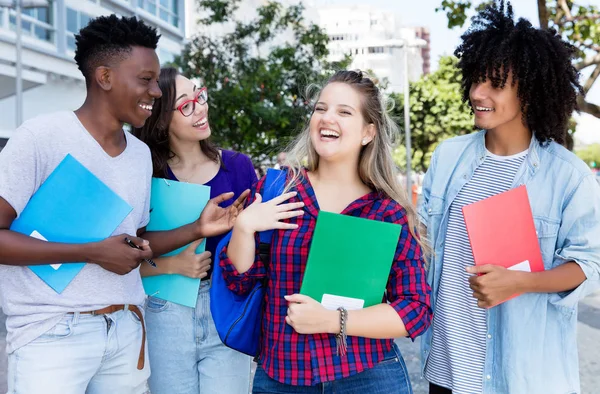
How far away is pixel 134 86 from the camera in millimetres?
2326

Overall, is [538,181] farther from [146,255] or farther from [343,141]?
[146,255]

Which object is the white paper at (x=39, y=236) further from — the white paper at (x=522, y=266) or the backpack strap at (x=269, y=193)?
the white paper at (x=522, y=266)

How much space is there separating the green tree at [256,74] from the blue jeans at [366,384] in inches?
343

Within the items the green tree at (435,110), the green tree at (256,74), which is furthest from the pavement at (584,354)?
the green tree at (435,110)

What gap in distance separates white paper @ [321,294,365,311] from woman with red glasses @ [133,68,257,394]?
743mm

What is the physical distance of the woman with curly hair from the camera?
2.22 m

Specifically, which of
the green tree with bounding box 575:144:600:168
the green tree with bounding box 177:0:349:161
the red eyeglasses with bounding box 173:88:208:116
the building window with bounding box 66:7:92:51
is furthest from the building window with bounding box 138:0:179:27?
the green tree with bounding box 575:144:600:168

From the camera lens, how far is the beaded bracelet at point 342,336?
192 cm

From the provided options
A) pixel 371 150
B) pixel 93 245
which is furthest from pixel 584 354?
pixel 93 245

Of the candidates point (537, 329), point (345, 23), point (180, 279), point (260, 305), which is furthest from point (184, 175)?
point (345, 23)

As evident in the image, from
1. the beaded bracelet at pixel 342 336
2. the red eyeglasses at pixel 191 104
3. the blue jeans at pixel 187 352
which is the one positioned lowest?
the blue jeans at pixel 187 352

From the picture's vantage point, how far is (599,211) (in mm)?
2201

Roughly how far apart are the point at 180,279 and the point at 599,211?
61.6 inches

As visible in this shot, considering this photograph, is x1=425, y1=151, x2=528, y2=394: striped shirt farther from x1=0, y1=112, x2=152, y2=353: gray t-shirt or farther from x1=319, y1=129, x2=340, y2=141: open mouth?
x1=0, y1=112, x2=152, y2=353: gray t-shirt
